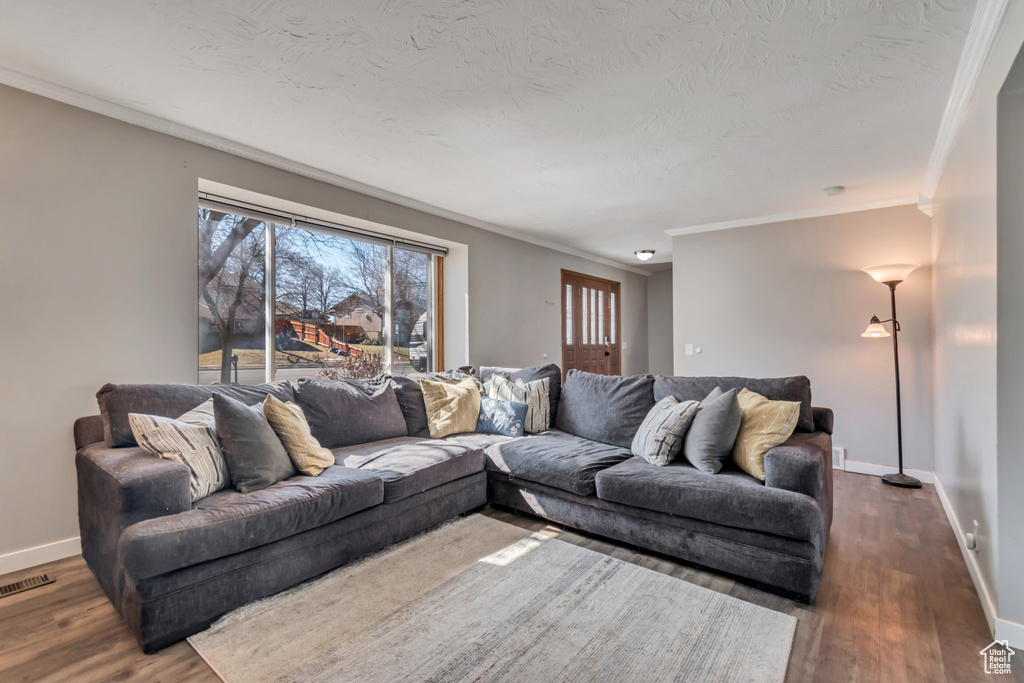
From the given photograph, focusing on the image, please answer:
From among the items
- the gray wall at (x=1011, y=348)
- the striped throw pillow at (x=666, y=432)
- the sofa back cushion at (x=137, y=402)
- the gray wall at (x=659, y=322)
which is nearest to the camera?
the gray wall at (x=1011, y=348)

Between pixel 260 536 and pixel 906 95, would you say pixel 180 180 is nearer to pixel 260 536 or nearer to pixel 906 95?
pixel 260 536

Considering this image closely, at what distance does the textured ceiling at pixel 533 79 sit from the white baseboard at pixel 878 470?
2.41 m

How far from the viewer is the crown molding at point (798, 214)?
433cm

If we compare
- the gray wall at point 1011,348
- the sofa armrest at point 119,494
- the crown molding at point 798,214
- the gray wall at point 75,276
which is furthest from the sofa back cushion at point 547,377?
the crown molding at point 798,214

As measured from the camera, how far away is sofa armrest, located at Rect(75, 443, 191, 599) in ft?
6.05

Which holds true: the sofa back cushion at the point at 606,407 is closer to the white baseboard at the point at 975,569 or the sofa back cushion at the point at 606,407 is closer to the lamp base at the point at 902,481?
the white baseboard at the point at 975,569

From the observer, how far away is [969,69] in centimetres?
222

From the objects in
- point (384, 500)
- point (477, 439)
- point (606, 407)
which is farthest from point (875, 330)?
point (384, 500)

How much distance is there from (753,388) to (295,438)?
2.63 meters

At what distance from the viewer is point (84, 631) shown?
6.18 feet

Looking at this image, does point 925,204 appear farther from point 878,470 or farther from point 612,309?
point 612,309

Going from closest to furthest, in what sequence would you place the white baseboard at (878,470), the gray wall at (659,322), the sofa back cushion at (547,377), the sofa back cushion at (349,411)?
1. the sofa back cushion at (349,411)
2. the sofa back cushion at (547,377)
3. the white baseboard at (878,470)
4. the gray wall at (659,322)

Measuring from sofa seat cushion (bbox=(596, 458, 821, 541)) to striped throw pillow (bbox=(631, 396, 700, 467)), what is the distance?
0.07m

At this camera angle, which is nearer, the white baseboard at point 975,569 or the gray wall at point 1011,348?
the gray wall at point 1011,348
